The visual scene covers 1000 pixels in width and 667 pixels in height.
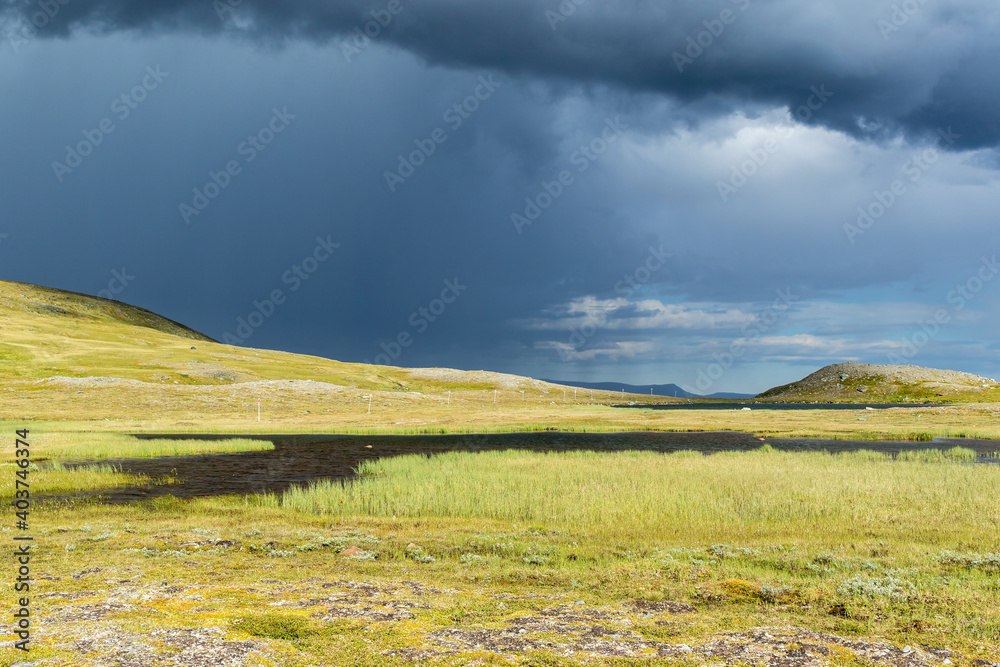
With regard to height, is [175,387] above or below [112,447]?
above

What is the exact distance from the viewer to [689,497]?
27.2 meters

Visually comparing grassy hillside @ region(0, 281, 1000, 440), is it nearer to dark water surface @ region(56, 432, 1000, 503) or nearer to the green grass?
dark water surface @ region(56, 432, 1000, 503)

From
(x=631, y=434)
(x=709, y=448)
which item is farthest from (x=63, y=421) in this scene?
(x=709, y=448)

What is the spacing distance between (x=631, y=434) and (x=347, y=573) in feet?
224

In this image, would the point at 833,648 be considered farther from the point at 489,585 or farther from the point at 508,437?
the point at 508,437

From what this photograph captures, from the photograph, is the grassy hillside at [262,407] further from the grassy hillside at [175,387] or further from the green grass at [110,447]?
the green grass at [110,447]

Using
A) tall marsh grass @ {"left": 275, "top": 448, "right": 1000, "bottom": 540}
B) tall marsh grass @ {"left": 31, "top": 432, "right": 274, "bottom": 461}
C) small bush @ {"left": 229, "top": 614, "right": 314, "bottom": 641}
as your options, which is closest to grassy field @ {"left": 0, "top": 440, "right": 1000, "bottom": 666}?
small bush @ {"left": 229, "top": 614, "right": 314, "bottom": 641}

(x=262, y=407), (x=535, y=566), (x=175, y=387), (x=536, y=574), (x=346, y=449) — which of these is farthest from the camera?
(x=175, y=387)

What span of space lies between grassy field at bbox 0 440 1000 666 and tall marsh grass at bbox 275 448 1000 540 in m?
0.18

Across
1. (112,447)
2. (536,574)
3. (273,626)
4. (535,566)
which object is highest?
(273,626)

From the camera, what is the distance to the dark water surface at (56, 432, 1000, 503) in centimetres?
3688

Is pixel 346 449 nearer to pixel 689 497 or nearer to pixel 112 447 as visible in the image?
pixel 112 447

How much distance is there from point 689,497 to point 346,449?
4069 cm

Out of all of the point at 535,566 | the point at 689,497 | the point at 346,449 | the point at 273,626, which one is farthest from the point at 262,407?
the point at 273,626
